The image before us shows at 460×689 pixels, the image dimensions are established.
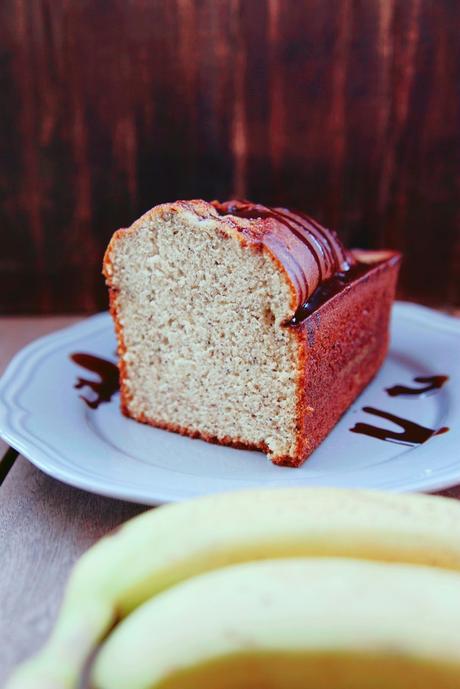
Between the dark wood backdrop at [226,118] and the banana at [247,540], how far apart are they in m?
1.66

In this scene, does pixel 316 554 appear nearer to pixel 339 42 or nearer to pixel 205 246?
pixel 205 246

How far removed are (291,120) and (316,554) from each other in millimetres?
Answer: 1748

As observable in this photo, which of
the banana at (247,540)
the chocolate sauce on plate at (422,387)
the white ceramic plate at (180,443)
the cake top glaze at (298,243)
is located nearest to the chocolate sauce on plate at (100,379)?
the white ceramic plate at (180,443)

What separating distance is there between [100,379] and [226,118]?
102 cm

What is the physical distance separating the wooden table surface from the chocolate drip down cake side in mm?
354

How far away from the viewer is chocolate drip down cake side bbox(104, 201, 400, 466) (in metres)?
1.47

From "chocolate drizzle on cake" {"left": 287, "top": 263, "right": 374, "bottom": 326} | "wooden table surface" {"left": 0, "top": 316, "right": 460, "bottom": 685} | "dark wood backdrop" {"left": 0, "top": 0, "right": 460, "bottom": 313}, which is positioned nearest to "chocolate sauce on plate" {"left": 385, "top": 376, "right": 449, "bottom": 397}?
"chocolate drizzle on cake" {"left": 287, "top": 263, "right": 374, "bottom": 326}

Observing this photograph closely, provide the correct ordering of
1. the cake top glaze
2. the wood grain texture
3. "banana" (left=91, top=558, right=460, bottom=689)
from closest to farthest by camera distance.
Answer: "banana" (left=91, top=558, right=460, bottom=689) < the wood grain texture < the cake top glaze

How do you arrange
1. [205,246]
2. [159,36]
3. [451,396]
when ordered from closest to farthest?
[205,246]
[451,396]
[159,36]

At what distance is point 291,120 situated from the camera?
232cm

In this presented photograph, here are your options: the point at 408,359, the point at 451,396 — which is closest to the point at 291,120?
the point at 408,359

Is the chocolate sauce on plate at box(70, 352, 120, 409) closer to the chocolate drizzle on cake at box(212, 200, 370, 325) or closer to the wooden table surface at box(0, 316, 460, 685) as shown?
the wooden table surface at box(0, 316, 460, 685)

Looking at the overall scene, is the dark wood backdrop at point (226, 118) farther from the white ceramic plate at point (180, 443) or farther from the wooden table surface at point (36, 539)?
the wooden table surface at point (36, 539)

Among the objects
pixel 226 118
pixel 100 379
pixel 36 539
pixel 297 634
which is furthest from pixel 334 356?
pixel 226 118
